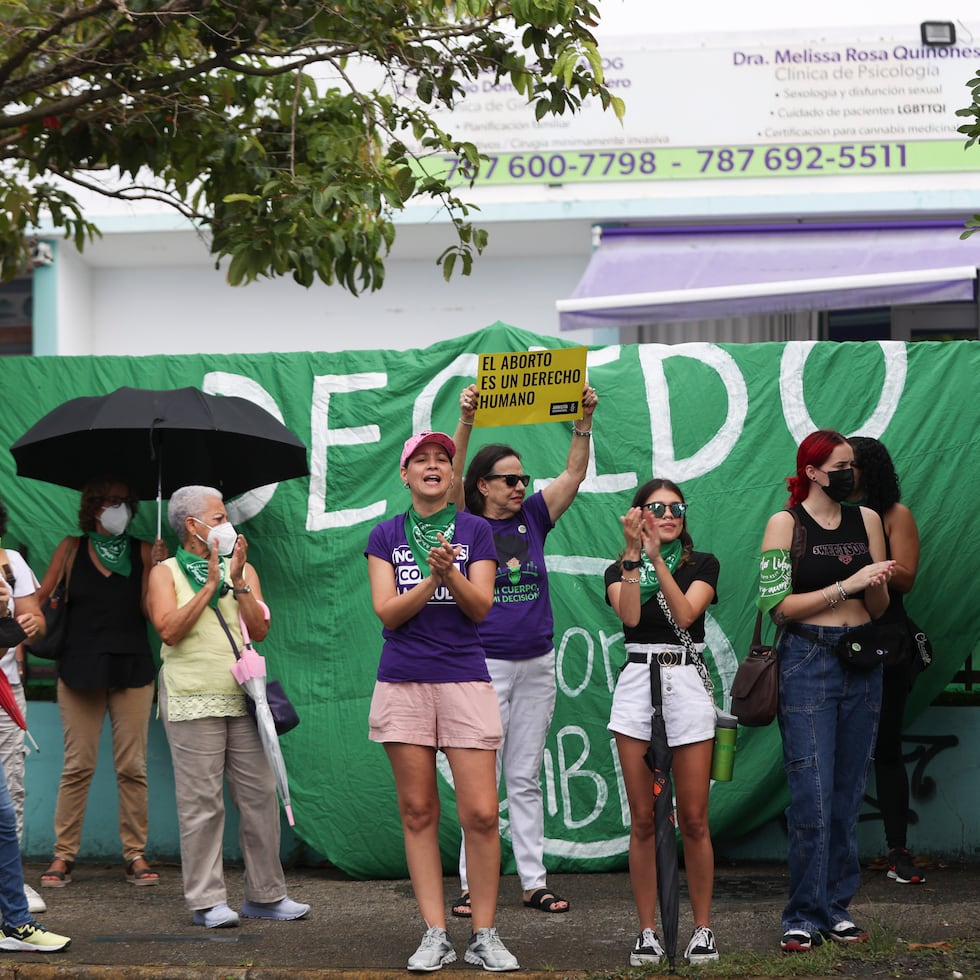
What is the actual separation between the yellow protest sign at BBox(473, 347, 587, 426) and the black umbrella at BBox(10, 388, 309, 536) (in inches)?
44.9

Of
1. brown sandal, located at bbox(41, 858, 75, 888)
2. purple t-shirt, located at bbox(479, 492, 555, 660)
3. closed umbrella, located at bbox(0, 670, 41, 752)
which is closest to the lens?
closed umbrella, located at bbox(0, 670, 41, 752)

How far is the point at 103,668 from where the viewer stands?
683 cm

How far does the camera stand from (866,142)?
12.5 m

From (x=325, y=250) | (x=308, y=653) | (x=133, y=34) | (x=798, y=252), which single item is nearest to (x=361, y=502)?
(x=308, y=653)

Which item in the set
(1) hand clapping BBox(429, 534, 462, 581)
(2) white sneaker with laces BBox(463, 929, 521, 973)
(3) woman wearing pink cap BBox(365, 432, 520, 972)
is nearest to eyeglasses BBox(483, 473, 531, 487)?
(3) woman wearing pink cap BBox(365, 432, 520, 972)

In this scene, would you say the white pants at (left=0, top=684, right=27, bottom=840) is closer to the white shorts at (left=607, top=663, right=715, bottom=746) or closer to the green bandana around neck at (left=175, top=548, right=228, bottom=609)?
the green bandana around neck at (left=175, top=548, right=228, bottom=609)

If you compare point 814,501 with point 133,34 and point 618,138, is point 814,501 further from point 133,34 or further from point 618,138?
point 618,138

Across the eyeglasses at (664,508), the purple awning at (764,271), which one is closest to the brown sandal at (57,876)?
the eyeglasses at (664,508)

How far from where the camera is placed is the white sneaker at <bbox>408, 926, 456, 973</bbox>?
5.12 metres

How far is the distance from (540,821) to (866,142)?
8.16 m

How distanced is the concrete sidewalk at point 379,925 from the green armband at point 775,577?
1.26 m

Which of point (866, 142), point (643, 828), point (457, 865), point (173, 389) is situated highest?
point (866, 142)

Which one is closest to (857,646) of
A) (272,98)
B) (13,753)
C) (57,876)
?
(13,753)

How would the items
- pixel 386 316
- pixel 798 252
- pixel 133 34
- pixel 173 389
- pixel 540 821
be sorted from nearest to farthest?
pixel 540 821, pixel 133 34, pixel 173 389, pixel 798 252, pixel 386 316
